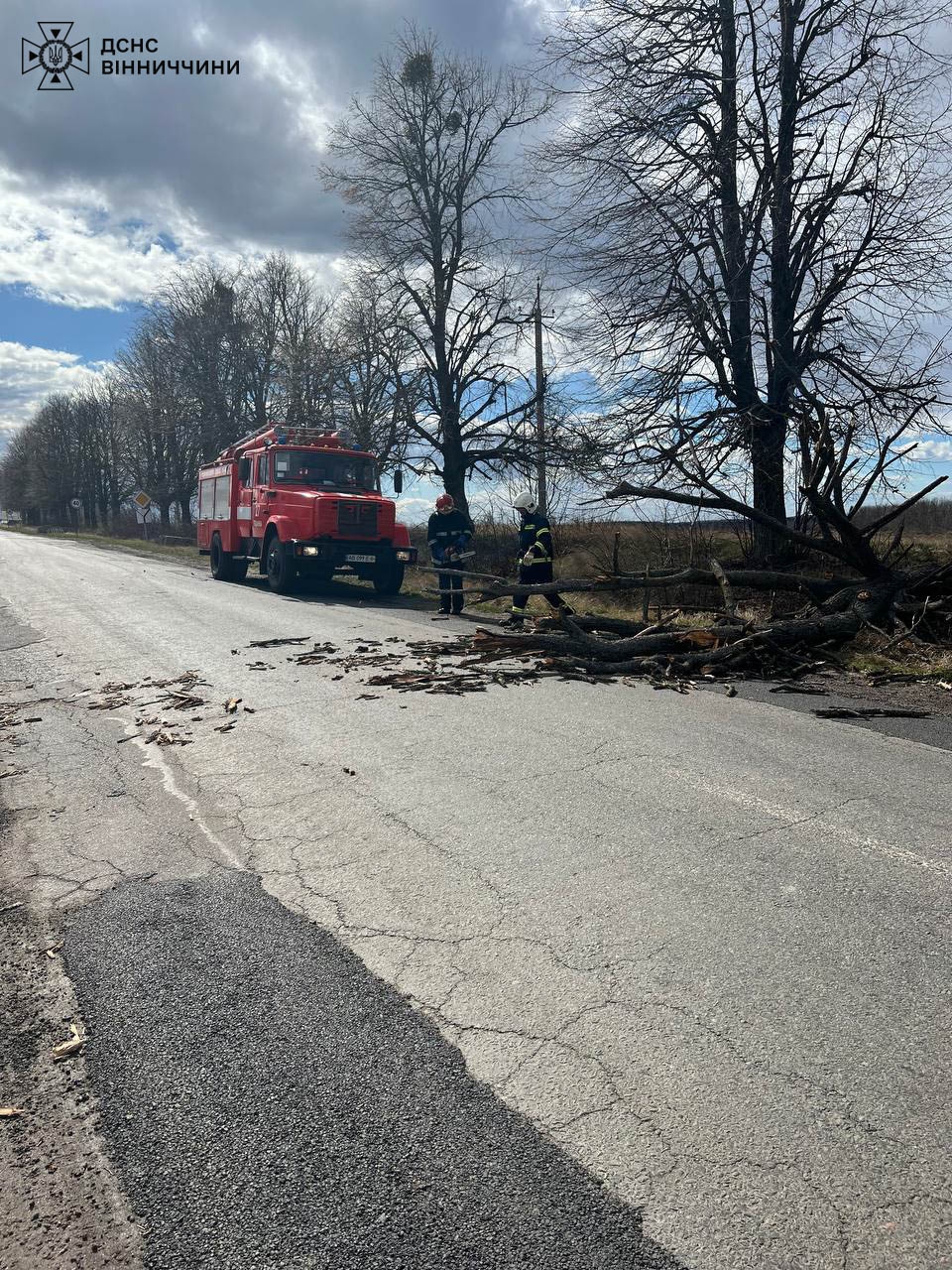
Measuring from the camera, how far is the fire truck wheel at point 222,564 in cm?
2064

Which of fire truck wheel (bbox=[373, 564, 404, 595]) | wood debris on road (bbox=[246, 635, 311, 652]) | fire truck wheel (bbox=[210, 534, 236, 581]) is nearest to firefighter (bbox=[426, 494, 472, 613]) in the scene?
fire truck wheel (bbox=[373, 564, 404, 595])

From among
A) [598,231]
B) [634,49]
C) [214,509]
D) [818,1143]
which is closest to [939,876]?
[818,1143]

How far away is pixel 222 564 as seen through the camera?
20.8m

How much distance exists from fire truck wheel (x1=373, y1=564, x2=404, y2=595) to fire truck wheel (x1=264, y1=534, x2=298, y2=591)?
5.53 feet

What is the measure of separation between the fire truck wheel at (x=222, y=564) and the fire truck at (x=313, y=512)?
1.15 metres

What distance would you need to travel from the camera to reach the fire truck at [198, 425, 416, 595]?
1650 centimetres

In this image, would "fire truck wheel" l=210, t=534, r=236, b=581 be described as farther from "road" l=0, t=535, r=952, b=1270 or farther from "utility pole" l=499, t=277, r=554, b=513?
"road" l=0, t=535, r=952, b=1270

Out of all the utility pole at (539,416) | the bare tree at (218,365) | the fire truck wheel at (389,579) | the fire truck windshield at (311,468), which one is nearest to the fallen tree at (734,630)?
the fire truck wheel at (389,579)

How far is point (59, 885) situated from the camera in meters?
3.69

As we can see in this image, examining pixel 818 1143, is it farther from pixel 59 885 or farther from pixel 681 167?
pixel 681 167

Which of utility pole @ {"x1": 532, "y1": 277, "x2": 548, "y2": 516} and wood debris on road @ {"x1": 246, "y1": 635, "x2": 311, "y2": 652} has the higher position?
utility pole @ {"x1": 532, "y1": 277, "x2": 548, "y2": 516}

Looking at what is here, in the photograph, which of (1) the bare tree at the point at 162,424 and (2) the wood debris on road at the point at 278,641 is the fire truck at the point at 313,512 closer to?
(2) the wood debris on road at the point at 278,641

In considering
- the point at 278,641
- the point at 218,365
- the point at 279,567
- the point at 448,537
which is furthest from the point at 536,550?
the point at 218,365

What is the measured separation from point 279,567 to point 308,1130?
1555 centimetres
